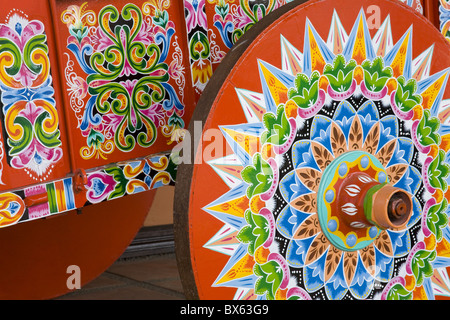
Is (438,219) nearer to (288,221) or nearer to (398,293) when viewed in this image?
(398,293)

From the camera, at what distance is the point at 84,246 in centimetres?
219

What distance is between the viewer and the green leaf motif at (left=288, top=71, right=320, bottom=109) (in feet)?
4.00

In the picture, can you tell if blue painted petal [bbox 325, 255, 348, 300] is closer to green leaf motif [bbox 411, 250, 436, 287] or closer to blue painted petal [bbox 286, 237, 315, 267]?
blue painted petal [bbox 286, 237, 315, 267]

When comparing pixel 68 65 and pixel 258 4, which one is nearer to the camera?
pixel 68 65

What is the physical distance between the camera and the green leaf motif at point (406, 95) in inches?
53.8

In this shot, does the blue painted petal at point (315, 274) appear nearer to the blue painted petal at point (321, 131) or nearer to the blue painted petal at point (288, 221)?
the blue painted petal at point (288, 221)

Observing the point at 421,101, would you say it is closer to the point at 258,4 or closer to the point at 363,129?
the point at 363,129

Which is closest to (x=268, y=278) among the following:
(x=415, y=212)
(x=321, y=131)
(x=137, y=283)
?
(x=321, y=131)

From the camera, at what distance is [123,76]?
129cm

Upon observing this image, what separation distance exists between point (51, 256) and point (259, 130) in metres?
1.16

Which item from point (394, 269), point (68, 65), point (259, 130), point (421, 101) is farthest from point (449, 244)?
point (68, 65)

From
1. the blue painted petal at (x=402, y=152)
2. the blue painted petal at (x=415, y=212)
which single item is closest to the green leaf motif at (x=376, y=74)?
the blue painted petal at (x=402, y=152)

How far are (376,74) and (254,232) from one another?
420mm

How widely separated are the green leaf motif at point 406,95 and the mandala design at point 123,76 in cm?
44
